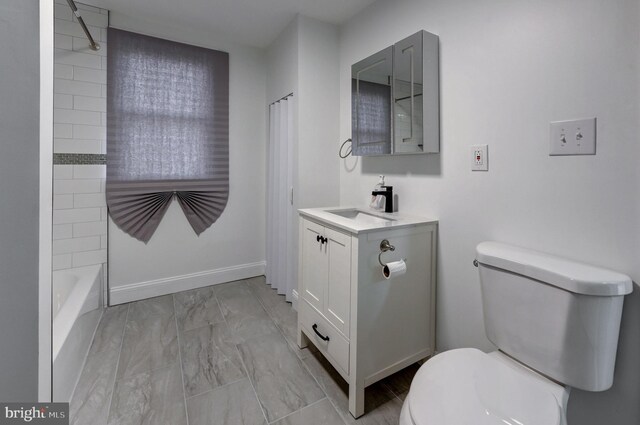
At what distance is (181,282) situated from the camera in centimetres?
272

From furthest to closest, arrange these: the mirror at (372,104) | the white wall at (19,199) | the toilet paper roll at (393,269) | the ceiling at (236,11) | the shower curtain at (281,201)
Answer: the shower curtain at (281,201), the ceiling at (236,11), the mirror at (372,104), the toilet paper roll at (393,269), the white wall at (19,199)

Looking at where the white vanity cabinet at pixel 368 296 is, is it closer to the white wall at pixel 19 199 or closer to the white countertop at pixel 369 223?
the white countertop at pixel 369 223

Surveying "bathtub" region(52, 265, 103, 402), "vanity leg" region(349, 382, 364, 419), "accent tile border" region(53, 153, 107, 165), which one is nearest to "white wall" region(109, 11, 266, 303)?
"bathtub" region(52, 265, 103, 402)

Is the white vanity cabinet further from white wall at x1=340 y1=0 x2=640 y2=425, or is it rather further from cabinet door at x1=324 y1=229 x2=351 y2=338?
white wall at x1=340 y1=0 x2=640 y2=425

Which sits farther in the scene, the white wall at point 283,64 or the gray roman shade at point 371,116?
the white wall at point 283,64

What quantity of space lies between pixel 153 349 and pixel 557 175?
7.73 ft

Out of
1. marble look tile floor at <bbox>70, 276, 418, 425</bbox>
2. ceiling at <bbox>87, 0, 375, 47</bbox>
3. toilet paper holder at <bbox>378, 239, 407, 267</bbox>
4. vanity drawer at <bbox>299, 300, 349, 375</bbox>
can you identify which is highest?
ceiling at <bbox>87, 0, 375, 47</bbox>

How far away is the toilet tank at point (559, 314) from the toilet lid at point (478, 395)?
94mm

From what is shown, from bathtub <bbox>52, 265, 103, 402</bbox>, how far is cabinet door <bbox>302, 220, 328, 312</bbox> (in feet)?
3.94

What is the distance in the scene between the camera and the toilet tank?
90cm

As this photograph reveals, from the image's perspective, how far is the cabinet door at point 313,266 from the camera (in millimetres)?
1634

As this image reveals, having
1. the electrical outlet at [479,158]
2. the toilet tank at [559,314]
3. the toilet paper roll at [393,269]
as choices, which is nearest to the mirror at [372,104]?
the electrical outlet at [479,158]

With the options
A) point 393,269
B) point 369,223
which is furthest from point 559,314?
point 369,223

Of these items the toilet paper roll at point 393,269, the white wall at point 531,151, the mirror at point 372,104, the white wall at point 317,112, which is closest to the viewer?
the white wall at point 531,151
